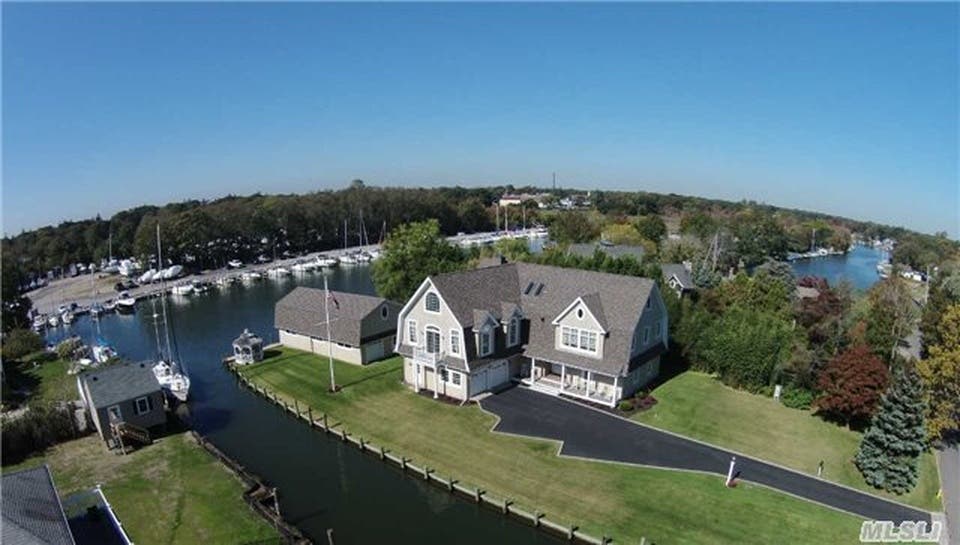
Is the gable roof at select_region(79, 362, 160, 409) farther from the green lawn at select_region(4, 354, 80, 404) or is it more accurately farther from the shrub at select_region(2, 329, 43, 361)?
the shrub at select_region(2, 329, 43, 361)

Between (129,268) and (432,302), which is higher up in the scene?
(432,302)

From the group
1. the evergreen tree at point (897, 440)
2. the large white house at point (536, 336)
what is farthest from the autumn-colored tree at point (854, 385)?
the large white house at point (536, 336)

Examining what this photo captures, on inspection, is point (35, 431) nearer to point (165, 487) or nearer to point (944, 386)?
point (165, 487)

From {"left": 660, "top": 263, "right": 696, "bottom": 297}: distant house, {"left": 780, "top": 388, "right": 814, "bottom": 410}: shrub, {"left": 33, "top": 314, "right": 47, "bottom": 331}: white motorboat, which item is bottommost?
{"left": 33, "top": 314, "right": 47, "bottom": 331}: white motorboat

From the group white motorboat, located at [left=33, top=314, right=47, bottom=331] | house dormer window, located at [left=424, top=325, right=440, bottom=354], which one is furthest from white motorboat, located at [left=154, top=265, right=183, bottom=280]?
house dormer window, located at [left=424, top=325, right=440, bottom=354]

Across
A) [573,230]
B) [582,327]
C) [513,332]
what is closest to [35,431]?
[513,332]
